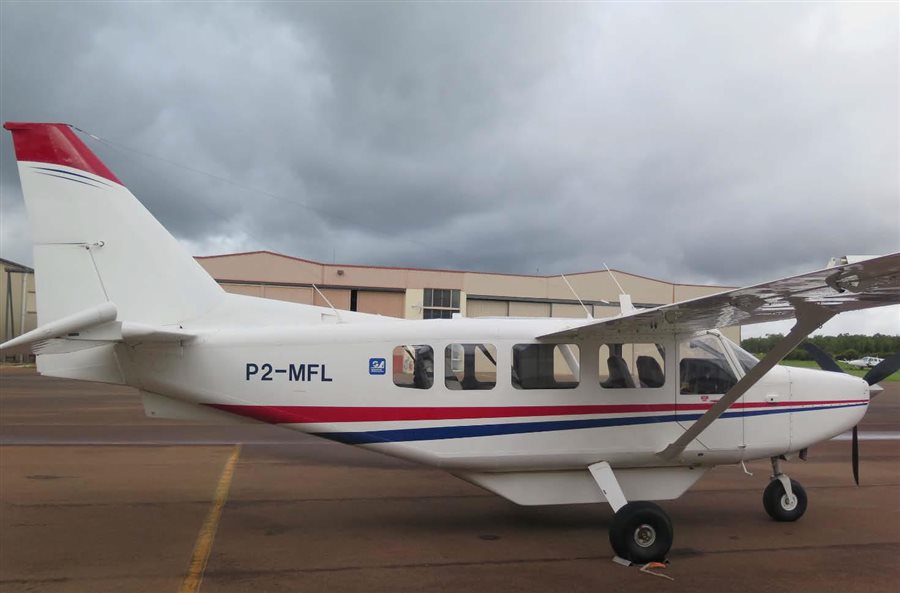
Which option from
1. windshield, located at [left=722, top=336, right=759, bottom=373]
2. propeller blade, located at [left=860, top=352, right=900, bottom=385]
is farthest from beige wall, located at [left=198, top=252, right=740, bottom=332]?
windshield, located at [left=722, top=336, right=759, bottom=373]

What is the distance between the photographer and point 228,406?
21.9 feet

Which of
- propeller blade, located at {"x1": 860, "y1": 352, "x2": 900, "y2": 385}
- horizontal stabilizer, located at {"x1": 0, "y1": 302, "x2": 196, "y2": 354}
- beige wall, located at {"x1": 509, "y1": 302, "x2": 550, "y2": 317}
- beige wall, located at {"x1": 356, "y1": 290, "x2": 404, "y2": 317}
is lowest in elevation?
propeller blade, located at {"x1": 860, "y1": 352, "x2": 900, "y2": 385}

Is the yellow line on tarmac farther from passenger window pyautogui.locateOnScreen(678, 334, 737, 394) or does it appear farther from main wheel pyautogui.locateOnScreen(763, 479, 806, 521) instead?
main wheel pyautogui.locateOnScreen(763, 479, 806, 521)

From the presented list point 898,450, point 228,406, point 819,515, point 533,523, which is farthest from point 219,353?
point 898,450

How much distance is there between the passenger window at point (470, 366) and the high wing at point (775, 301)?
2.26ft

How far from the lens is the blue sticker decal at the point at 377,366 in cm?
670

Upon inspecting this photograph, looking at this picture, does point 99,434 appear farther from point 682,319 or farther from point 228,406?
point 682,319

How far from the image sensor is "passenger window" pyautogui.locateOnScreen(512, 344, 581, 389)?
22.5 ft

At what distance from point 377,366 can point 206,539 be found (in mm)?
2563

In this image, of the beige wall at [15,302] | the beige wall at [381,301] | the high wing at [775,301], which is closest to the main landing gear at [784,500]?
the high wing at [775,301]

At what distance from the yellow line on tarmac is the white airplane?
4.25 ft

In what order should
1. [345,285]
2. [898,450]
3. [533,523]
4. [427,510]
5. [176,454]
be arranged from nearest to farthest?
[533,523] → [427,510] → [176,454] → [898,450] → [345,285]

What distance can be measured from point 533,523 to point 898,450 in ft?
34.8

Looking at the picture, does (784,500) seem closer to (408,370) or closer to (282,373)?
(408,370)
